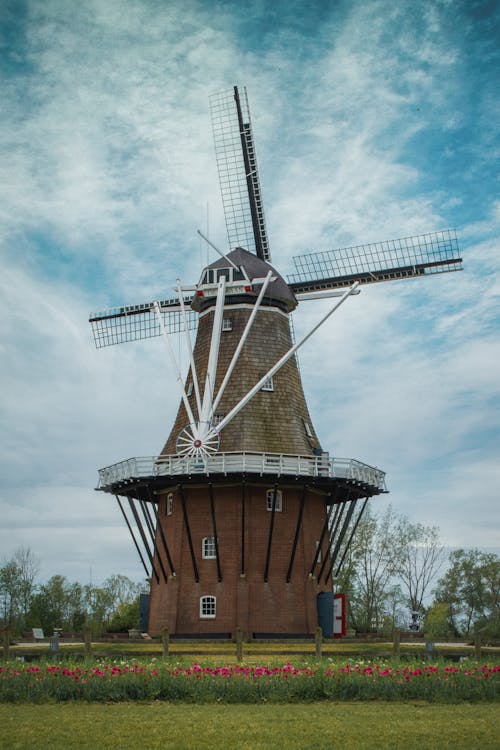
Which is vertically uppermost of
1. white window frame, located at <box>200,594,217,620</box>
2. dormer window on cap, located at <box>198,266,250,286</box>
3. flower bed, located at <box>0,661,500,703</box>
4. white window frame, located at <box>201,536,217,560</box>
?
dormer window on cap, located at <box>198,266,250,286</box>

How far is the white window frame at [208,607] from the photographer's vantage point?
2917cm

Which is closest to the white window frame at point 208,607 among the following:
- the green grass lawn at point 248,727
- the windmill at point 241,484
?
the windmill at point 241,484

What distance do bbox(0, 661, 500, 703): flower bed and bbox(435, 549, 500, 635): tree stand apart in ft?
149

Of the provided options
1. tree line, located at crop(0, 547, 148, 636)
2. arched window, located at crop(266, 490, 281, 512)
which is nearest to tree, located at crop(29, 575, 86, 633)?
tree line, located at crop(0, 547, 148, 636)

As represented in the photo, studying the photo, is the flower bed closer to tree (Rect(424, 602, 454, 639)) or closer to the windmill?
the windmill

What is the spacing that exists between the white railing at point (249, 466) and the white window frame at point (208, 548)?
9.21ft

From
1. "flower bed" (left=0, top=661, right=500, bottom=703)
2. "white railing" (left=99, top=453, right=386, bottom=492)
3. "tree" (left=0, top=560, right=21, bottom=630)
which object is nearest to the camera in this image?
"flower bed" (left=0, top=661, right=500, bottom=703)

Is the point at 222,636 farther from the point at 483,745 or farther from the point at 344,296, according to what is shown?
the point at 483,745

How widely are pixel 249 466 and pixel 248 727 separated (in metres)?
17.6

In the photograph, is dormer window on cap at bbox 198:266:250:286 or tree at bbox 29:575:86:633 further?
tree at bbox 29:575:86:633

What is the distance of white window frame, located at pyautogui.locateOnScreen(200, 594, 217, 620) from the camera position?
29172 mm

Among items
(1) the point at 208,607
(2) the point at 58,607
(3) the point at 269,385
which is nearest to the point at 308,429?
(3) the point at 269,385

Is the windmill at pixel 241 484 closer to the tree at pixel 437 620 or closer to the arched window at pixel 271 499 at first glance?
the arched window at pixel 271 499

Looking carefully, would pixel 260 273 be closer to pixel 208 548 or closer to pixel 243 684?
pixel 208 548
